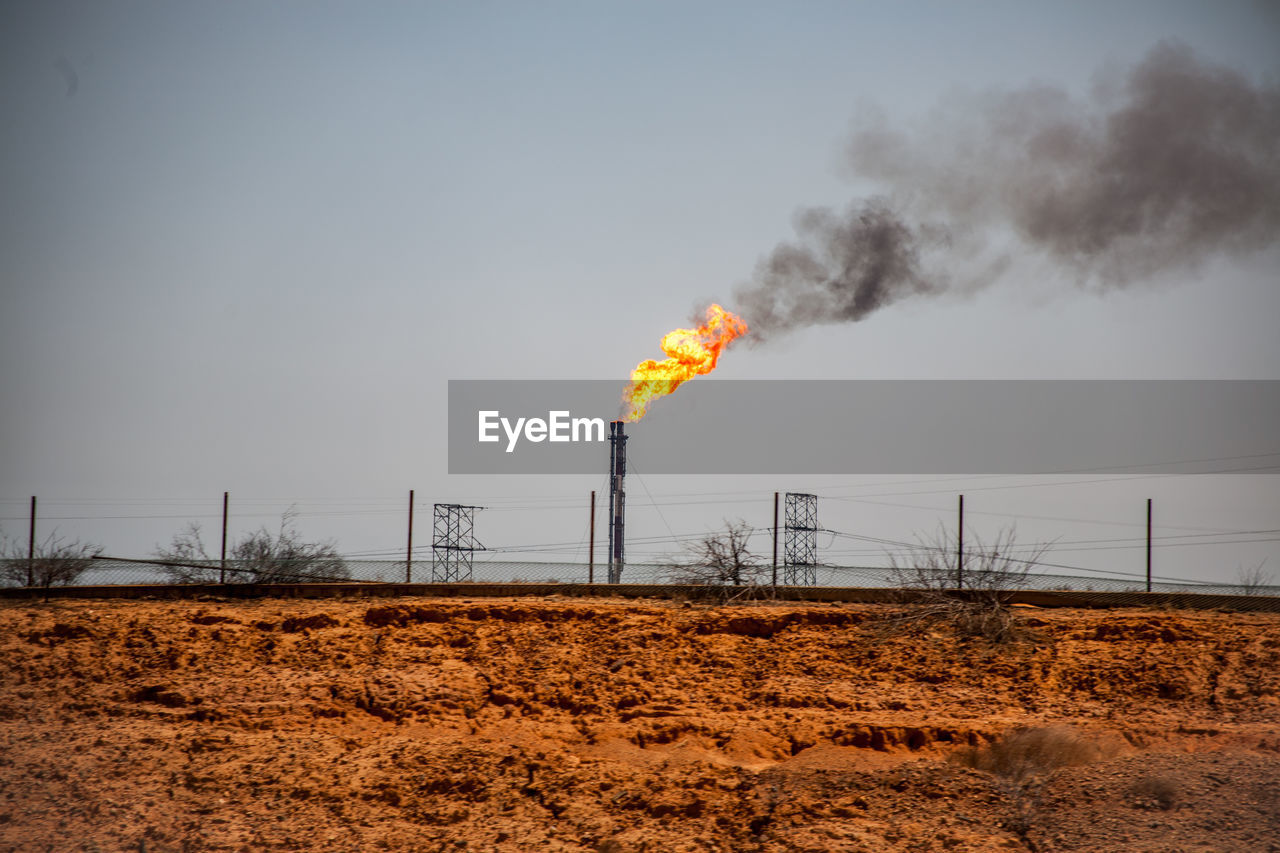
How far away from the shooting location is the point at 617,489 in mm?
38188

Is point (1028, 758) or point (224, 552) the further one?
point (224, 552)

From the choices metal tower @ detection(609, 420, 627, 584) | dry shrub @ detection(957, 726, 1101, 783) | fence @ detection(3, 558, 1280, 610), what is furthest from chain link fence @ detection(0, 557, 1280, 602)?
metal tower @ detection(609, 420, 627, 584)

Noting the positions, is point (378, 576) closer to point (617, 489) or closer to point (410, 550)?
point (410, 550)

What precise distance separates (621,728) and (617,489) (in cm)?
2767

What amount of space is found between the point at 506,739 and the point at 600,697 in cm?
117

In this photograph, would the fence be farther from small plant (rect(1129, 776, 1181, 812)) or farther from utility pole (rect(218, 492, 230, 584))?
small plant (rect(1129, 776, 1181, 812))

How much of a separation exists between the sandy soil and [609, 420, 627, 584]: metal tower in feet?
78.8

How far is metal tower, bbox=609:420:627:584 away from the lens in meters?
37.8

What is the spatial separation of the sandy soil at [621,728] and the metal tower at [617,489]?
24.0 meters

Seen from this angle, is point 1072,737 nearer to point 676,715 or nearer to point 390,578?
point 676,715

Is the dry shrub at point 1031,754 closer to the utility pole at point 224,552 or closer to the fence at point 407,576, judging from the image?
the fence at point 407,576

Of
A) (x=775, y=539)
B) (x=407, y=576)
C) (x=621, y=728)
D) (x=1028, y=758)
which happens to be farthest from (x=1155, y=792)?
(x=407, y=576)

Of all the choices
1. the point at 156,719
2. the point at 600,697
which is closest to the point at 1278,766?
the point at 600,697

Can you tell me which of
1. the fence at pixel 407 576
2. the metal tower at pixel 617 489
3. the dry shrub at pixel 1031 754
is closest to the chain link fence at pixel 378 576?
the fence at pixel 407 576
